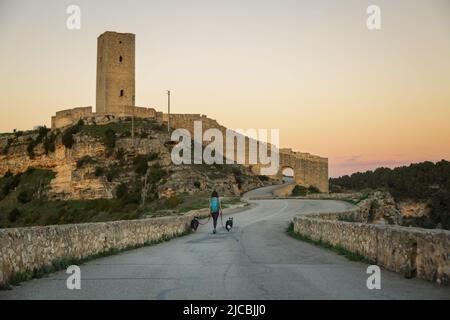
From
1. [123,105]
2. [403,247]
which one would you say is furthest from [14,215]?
[403,247]

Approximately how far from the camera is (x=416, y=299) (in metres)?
7.88

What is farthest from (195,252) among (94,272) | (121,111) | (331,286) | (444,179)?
(444,179)

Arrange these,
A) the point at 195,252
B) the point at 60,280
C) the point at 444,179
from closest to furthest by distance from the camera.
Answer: the point at 60,280, the point at 195,252, the point at 444,179

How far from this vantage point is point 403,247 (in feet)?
33.8

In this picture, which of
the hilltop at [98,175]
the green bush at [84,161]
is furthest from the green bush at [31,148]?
the green bush at [84,161]

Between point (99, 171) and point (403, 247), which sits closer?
point (403, 247)

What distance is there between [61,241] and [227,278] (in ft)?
13.6

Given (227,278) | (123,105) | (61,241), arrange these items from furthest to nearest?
(123,105) → (61,241) → (227,278)

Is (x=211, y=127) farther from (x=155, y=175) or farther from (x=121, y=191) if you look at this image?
(x=121, y=191)

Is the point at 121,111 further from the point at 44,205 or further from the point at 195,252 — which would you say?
the point at 195,252

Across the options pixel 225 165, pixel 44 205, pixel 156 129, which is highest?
pixel 156 129

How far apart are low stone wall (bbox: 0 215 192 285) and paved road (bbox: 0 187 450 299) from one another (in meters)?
0.42

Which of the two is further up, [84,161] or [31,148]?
[31,148]
